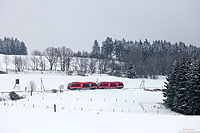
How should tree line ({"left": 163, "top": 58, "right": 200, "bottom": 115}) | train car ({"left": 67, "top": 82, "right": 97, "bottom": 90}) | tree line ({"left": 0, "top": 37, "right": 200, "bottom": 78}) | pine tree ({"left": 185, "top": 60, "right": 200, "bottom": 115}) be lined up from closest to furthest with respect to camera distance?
pine tree ({"left": 185, "top": 60, "right": 200, "bottom": 115}) < tree line ({"left": 163, "top": 58, "right": 200, "bottom": 115}) < train car ({"left": 67, "top": 82, "right": 97, "bottom": 90}) < tree line ({"left": 0, "top": 37, "right": 200, "bottom": 78})

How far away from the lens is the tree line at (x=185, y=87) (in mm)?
31250

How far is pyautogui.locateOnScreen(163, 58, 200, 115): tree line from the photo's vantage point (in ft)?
103

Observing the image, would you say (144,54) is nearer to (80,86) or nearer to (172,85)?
(80,86)

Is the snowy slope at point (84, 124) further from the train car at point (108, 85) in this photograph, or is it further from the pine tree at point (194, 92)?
the train car at point (108, 85)

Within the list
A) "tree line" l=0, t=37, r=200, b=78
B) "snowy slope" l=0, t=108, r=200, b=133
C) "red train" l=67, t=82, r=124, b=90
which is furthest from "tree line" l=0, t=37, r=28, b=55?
"snowy slope" l=0, t=108, r=200, b=133

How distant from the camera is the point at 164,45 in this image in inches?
5300

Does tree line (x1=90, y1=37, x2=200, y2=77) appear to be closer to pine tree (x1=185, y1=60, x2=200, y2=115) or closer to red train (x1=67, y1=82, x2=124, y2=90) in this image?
red train (x1=67, y1=82, x2=124, y2=90)

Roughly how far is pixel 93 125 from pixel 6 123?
561 centimetres

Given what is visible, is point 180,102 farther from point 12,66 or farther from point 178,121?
point 12,66

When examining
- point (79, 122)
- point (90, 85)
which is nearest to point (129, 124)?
point (79, 122)

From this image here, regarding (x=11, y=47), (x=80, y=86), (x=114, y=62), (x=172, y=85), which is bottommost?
(x=80, y=86)

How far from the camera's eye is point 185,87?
34000mm

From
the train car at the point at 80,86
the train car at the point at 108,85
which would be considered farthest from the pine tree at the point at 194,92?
the train car at the point at 80,86

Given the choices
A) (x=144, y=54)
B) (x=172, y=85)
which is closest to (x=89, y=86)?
(x=172, y=85)
